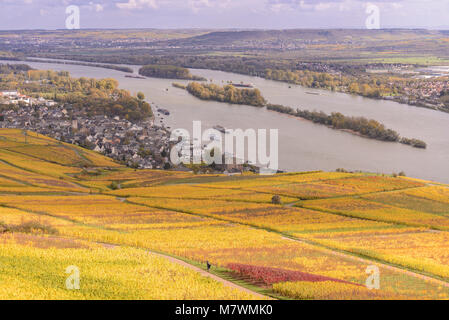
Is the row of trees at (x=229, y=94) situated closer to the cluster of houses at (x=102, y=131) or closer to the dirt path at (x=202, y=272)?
the cluster of houses at (x=102, y=131)

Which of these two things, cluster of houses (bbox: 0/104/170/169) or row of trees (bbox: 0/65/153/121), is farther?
row of trees (bbox: 0/65/153/121)

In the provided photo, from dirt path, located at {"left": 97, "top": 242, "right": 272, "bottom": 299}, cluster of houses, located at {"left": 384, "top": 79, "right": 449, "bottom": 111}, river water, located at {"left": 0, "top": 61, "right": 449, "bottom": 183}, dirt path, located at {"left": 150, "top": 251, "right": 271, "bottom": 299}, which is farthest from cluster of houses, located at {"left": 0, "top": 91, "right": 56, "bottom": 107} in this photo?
dirt path, located at {"left": 150, "top": 251, "right": 271, "bottom": 299}

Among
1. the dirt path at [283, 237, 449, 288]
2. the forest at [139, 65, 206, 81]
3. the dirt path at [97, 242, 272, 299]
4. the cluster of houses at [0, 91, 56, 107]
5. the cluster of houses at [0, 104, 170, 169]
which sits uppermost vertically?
the forest at [139, 65, 206, 81]

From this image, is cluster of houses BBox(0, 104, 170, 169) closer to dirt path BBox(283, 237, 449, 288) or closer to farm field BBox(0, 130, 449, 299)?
farm field BBox(0, 130, 449, 299)

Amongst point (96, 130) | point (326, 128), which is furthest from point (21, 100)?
point (326, 128)

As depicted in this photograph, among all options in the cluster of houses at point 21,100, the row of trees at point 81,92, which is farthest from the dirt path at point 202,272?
the cluster of houses at point 21,100

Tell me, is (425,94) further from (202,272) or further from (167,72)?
(202,272)
